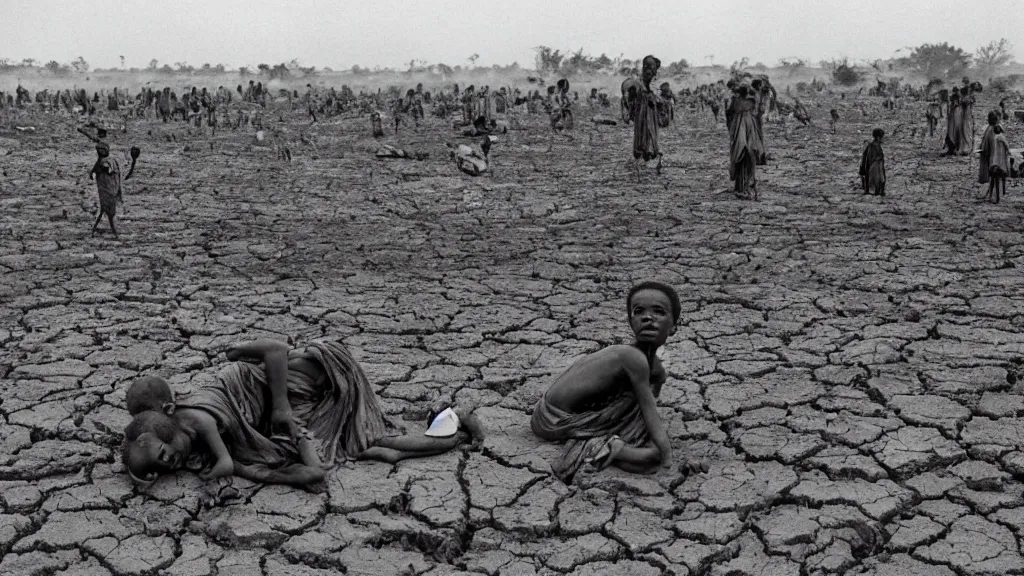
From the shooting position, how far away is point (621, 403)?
443 cm

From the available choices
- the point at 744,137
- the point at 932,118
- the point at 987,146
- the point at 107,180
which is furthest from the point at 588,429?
the point at 932,118

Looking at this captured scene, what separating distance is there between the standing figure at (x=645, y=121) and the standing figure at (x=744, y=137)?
1697 millimetres

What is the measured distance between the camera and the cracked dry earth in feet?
12.3

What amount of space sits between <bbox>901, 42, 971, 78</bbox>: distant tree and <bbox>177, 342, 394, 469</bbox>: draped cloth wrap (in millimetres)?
41390

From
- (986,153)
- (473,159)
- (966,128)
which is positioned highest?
(966,128)

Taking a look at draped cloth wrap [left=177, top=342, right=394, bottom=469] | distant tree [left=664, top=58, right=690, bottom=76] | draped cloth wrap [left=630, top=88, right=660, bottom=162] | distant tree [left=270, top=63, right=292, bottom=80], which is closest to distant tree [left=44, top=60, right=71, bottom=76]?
distant tree [left=270, top=63, right=292, bottom=80]

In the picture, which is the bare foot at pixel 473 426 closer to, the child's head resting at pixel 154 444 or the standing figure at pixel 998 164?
the child's head resting at pixel 154 444

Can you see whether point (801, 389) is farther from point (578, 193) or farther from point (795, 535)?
point (578, 193)

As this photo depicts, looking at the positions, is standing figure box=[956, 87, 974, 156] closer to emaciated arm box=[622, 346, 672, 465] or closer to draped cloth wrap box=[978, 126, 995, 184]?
draped cloth wrap box=[978, 126, 995, 184]

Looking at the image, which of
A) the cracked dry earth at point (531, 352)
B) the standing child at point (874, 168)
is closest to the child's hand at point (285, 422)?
the cracked dry earth at point (531, 352)

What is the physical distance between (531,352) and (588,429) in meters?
1.65

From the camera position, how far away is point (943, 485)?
4.14 m

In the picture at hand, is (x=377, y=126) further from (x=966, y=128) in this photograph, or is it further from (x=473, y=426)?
(x=473, y=426)

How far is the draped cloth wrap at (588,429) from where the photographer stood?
430 centimetres
